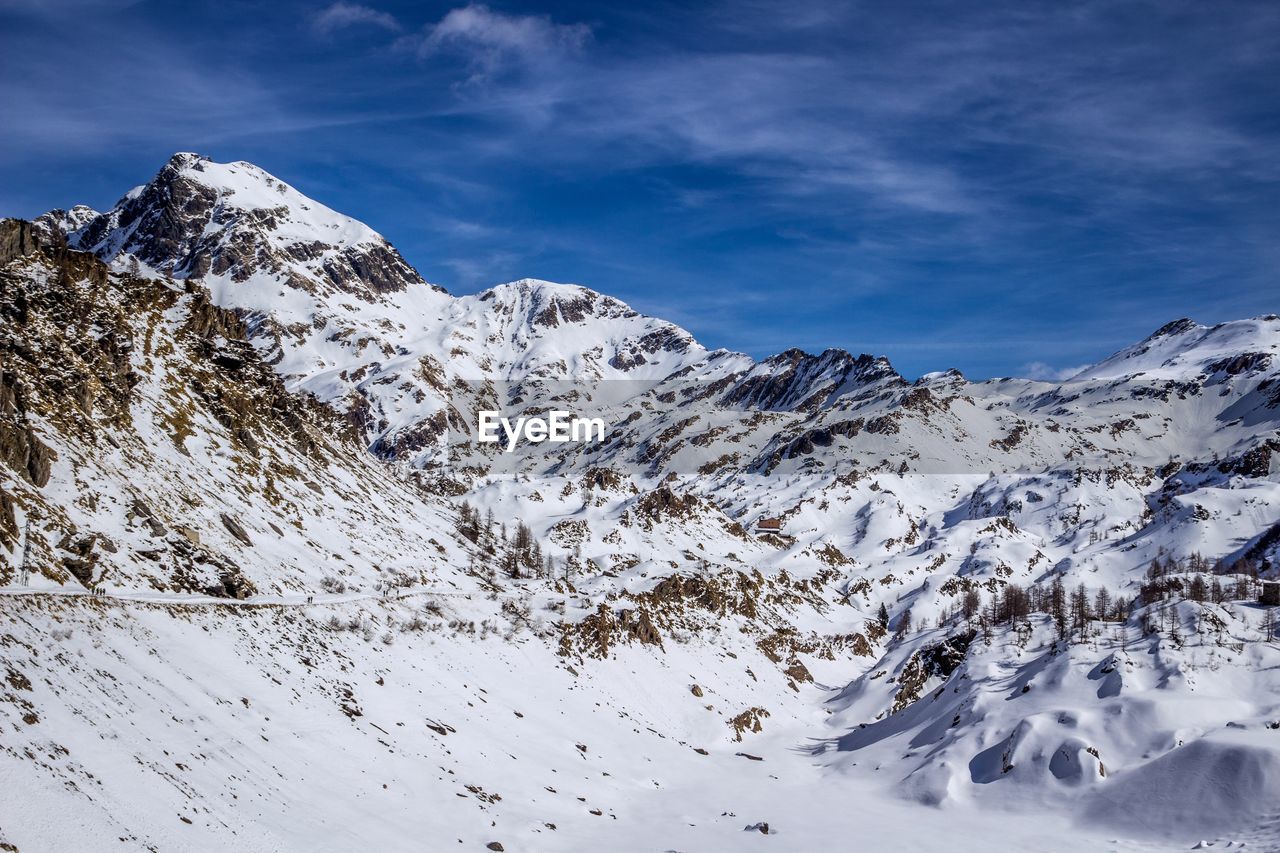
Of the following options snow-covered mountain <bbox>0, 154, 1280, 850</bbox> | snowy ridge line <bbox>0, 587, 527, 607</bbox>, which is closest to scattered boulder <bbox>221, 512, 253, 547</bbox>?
snow-covered mountain <bbox>0, 154, 1280, 850</bbox>

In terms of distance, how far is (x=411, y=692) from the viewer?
170 feet

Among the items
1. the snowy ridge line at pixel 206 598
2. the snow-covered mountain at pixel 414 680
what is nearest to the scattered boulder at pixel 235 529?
the snow-covered mountain at pixel 414 680

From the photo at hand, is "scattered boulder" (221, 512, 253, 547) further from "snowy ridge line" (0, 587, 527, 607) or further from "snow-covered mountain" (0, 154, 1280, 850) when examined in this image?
"snowy ridge line" (0, 587, 527, 607)

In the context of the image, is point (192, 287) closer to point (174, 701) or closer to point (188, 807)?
point (174, 701)

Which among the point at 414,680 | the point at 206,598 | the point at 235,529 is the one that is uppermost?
the point at 235,529

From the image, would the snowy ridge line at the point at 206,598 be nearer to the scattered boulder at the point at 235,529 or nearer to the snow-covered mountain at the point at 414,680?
the snow-covered mountain at the point at 414,680

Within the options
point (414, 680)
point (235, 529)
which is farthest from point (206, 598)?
point (235, 529)

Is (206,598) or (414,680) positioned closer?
(206,598)

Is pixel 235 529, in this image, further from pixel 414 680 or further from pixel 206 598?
pixel 414 680

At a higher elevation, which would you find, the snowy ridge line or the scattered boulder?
the scattered boulder

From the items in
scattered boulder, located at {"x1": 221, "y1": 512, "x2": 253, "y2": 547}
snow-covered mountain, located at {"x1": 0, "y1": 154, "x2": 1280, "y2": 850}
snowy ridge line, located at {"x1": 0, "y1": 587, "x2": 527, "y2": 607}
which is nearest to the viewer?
snow-covered mountain, located at {"x1": 0, "y1": 154, "x2": 1280, "y2": 850}

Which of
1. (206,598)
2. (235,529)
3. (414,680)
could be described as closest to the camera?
(206,598)

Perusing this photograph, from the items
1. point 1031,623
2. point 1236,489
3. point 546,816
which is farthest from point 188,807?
point 1236,489

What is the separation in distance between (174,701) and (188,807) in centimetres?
821
